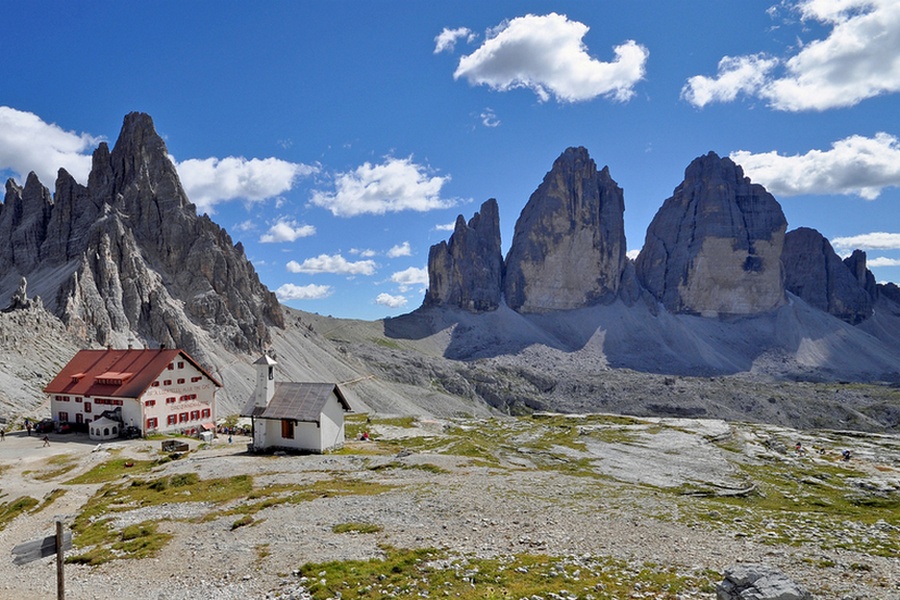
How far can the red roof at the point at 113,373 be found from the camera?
64750 millimetres

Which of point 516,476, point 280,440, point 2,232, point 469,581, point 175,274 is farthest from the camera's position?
point 2,232

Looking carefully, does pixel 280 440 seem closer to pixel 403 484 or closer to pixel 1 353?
pixel 403 484

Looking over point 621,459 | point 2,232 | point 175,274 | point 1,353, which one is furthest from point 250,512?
point 2,232

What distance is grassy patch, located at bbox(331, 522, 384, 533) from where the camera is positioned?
976 inches

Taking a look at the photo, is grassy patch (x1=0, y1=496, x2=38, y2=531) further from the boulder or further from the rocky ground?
the boulder

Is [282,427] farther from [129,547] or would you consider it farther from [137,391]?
[129,547]

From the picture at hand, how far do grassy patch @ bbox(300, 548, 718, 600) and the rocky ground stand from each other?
30cm

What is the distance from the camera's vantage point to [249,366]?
113812 mm

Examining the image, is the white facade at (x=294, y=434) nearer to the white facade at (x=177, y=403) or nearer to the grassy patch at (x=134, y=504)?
the grassy patch at (x=134, y=504)

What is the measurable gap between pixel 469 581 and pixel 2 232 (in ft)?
551

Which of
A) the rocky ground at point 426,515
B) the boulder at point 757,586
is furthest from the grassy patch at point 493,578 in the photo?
the boulder at point 757,586

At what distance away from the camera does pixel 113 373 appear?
6706 cm

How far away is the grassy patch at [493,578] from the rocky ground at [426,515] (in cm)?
30

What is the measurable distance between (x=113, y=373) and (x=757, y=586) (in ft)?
243
